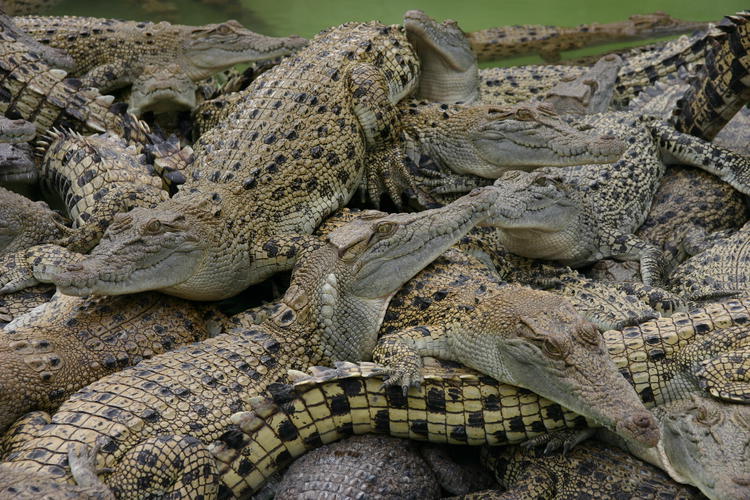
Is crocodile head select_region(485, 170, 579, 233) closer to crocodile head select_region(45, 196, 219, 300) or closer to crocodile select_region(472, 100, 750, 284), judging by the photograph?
crocodile select_region(472, 100, 750, 284)

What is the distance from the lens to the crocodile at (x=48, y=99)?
177 inches

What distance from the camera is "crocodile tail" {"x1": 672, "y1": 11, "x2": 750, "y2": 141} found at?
4.61 meters

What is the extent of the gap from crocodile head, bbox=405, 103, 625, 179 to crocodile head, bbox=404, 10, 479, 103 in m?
0.51

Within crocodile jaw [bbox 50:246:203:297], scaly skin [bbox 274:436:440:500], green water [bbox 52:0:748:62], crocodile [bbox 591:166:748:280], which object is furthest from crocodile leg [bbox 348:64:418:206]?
green water [bbox 52:0:748:62]

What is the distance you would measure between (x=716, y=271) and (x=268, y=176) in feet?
6.48

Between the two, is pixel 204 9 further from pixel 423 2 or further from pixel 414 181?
pixel 414 181

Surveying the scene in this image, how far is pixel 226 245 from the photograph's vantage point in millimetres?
3549

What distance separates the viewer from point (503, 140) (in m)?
4.12

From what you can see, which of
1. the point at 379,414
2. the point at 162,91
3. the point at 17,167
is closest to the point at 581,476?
the point at 379,414

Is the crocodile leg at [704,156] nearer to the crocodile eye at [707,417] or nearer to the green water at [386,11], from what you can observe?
the crocodile eye at [707,417]

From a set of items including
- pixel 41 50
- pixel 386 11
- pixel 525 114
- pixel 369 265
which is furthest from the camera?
pixel 386 11

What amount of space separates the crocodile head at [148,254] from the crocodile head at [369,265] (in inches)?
16.0

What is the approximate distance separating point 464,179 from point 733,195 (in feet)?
4.72

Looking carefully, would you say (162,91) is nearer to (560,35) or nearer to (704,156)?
(704,156)
